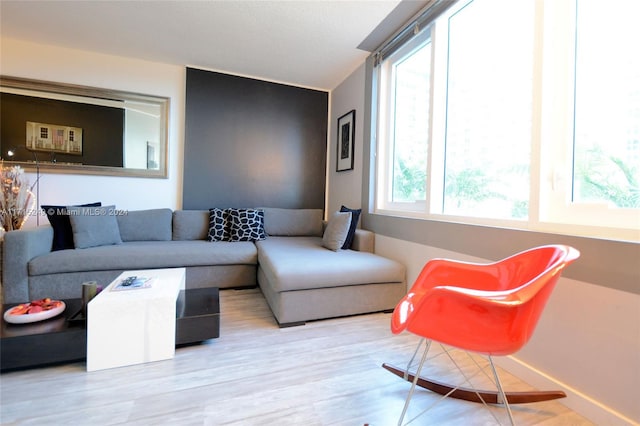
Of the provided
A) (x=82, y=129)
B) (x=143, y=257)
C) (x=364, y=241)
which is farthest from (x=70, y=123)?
(x=364, y=241)

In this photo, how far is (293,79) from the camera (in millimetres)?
Answer: 3676

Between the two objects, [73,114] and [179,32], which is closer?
[179,32]

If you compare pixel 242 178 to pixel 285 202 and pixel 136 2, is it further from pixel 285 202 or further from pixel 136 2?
pixel 136 2

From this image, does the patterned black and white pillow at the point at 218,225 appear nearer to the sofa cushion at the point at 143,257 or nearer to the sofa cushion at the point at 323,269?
the sofa cushion at the point at 143,257

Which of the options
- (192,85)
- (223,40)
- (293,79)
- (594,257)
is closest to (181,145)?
(192,85)

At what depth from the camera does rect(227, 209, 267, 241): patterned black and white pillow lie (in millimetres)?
3133

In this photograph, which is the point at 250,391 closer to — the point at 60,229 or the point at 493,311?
the point at 493,311

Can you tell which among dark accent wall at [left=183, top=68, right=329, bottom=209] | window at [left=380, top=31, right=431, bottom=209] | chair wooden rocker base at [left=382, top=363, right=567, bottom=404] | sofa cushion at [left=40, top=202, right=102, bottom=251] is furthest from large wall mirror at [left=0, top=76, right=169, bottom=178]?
chair wooden rocker base at [left=382, top=363, right=567, bottom=404]

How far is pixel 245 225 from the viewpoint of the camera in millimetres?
3176

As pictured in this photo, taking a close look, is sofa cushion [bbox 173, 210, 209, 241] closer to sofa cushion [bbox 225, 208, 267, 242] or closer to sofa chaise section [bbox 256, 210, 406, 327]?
sofa cushion [bbox 225, 208, 267, 242]

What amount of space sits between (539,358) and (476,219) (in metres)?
0.80

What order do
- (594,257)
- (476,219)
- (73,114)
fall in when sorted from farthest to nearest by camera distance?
(73,114) → (476,219) → (594,257)

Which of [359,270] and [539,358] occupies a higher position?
[359,270]

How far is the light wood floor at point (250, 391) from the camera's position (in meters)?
1.16
